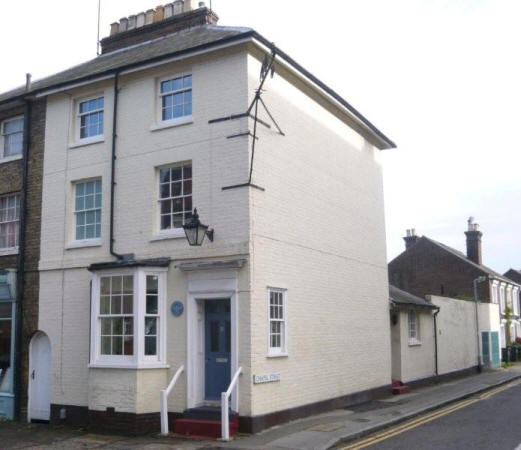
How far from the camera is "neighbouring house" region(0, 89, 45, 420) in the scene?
55.6ft

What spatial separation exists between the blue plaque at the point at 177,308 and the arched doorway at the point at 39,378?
14.3 feet

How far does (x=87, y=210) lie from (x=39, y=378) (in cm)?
472

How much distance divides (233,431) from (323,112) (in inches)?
371

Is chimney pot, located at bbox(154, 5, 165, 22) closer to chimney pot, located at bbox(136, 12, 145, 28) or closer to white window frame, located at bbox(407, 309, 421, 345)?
chimney pot, located at bbox(136, 12, 145, 28)

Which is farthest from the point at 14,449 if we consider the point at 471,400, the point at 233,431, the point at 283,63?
the point at 471,400

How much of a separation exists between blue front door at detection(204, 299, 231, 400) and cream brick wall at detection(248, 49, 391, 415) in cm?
91

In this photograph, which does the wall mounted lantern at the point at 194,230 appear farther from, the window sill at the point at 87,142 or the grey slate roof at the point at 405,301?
the grey slate roof at the point at 405,301

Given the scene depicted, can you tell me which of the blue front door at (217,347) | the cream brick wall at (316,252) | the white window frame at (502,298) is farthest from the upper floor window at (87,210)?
the white window frame at (502,298)

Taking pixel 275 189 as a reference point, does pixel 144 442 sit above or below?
below

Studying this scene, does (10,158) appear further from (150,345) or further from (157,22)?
(150,345)

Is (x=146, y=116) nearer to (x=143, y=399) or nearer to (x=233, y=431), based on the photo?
(x=143, y=399)

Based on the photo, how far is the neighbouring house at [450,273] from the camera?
137 feet

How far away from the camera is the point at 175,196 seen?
49.6ft

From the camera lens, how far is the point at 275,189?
1505cm
